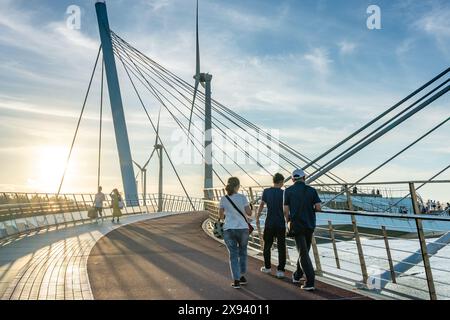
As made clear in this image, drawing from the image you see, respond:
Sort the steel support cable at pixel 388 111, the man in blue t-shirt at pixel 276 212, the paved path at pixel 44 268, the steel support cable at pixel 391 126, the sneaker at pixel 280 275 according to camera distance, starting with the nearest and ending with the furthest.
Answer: the paved path at pixel 44 268 → the sneaker at pixel 280 275 → the man in blue t-shirt at pixel 276 212 → the steel support cable at pixel 391 126 → the steel support cable at pixel 388 111

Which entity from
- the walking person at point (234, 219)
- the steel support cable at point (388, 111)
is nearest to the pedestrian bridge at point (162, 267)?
the walking person at point (234, 219)

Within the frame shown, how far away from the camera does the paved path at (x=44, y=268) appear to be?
22.3 feet

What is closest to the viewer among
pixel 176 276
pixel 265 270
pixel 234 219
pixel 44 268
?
pixel 234 219

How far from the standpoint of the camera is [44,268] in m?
9.09

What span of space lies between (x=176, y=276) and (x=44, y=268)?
2710 millimetres

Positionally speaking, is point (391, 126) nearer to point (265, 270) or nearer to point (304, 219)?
point (265, 270)

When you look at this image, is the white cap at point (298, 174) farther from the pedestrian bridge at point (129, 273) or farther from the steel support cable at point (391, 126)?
the steel support cable at point (391, 126)

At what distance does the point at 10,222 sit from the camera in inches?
617

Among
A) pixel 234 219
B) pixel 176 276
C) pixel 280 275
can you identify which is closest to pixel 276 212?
pixel 280 275

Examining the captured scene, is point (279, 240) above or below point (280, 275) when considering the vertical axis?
above

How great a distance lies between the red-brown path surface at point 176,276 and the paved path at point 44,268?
25 centimetres
